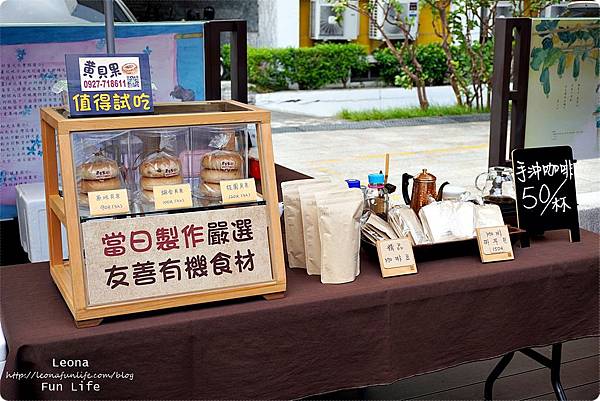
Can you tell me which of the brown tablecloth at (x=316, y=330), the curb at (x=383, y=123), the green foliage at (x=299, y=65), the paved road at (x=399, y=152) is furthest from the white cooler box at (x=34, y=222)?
the green foliage at (x=299, y=65)

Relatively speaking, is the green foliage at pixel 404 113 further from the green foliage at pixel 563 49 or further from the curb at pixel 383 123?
the green foliage at pixel 563 49

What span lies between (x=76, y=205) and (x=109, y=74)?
307 millimetres

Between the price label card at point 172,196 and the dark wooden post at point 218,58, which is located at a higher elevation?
the dark wooden post at point 218,58

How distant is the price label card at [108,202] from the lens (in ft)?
5.29

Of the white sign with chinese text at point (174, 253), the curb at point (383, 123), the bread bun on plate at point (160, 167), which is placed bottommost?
the curb at point (383, 123)

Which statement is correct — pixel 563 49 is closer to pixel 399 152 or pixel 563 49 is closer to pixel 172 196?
pixel 172 196

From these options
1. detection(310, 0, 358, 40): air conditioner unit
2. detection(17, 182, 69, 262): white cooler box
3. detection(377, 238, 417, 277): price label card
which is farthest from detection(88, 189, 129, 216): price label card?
detection(310, 0, 358, 40): air conditioner unit

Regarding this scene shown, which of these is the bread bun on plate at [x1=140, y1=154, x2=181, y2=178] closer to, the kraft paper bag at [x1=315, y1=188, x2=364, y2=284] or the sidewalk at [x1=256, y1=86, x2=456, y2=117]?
the kraft paper bag at [x1=315, y1=188, x2=364, y2=284]

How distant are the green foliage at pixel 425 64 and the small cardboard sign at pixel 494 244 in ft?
36.6

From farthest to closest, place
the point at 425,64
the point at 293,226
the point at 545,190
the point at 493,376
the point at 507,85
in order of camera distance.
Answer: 1. the point at 425,64
2. the point at 507,85
3. the point at 493,376
4. the point at 545,190
5. the point at 293,226

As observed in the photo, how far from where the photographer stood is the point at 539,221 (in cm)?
219

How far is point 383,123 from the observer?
33.2 ft

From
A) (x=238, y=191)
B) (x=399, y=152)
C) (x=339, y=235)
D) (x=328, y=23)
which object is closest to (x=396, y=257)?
(x=339, y=235)

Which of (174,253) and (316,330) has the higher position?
(174,253)
